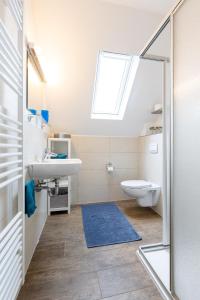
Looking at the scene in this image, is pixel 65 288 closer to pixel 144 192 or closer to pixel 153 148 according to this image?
pixel 144 192

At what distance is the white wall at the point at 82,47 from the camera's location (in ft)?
6.28

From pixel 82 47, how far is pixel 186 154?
1.95 meters

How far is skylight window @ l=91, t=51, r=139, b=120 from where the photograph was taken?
8.52ft

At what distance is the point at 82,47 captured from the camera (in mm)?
2182

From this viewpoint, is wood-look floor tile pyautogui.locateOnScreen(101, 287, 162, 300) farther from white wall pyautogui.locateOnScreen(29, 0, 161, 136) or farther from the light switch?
white wall pyautogui.locateOnScreen(29, 0, 161, 136)

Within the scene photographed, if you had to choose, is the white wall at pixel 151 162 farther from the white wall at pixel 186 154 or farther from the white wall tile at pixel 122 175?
the white wall at pixel 186 154

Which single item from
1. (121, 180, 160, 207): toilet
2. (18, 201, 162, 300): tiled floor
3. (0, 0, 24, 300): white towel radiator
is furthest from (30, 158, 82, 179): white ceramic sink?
(121, 180, 160, 207): toilet

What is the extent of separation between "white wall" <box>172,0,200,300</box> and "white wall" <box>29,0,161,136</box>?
120 cm

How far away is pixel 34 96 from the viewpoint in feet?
6.44

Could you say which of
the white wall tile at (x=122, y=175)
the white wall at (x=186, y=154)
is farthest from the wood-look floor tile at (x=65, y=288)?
the white wall tile at (x=122, y=175)

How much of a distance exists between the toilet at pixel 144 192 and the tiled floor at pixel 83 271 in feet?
1.67

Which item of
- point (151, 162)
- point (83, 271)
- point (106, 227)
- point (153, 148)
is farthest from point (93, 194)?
point (83, 271)

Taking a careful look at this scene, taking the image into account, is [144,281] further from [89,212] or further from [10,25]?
[10,25]

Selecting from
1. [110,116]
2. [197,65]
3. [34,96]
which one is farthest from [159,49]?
[34,96]
